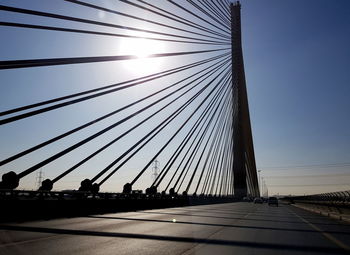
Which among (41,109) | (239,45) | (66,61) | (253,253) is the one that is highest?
(239,45)

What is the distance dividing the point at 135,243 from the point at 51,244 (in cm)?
181

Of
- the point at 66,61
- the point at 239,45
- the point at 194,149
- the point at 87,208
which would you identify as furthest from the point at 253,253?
the point at 239,45

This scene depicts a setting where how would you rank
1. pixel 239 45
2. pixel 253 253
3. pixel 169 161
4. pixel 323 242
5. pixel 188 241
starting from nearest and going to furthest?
pixel 253 253, pixel 188 241, pixel 323 242, pixel 169 161, pixel 239 45

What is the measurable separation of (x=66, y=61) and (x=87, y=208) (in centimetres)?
983

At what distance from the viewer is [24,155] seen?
15305 millimetres

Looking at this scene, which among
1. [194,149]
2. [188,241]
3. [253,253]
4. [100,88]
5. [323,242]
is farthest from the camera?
[194,149]

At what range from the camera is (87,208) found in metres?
21.8

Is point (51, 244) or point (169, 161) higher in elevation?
point (169, 161)

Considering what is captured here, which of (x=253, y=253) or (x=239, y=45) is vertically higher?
(x=239, y=45)

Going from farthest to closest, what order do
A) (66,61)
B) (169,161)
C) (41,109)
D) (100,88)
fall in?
(169,161) < (100,88) < (41,109) < (66,61)

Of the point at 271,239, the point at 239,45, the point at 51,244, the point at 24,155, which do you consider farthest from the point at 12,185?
the point at 239,45

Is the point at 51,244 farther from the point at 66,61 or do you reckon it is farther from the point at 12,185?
the point at 12,185

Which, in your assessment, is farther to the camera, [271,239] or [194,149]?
[194,149]

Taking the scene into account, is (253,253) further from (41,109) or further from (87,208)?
(87,208)
